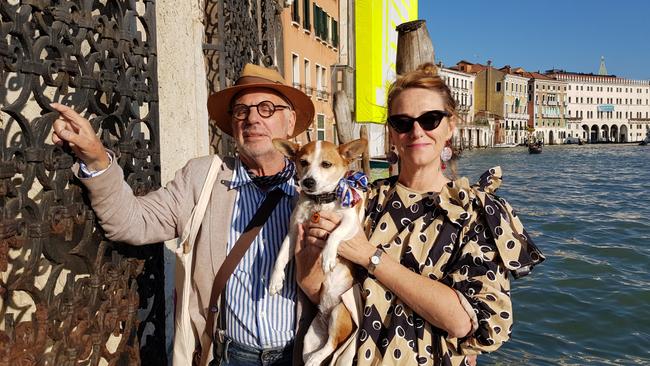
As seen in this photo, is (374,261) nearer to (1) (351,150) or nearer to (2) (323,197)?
(2) (323,197)

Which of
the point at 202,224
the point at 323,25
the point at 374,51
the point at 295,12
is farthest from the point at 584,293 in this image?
the point at 323,25

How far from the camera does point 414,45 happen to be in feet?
19.0

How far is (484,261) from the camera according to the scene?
1.96 m

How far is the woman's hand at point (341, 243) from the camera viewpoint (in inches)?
79.8

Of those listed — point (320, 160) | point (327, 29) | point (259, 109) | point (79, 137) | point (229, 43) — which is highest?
point (327, 29)

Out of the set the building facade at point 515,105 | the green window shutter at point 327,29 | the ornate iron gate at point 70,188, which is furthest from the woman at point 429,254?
the building facade at point 515,105

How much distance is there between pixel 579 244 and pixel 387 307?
9581 mm

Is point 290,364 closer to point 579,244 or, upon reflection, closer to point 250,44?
point 250,44

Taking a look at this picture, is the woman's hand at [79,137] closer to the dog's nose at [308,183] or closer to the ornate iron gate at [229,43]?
the dog's nose at [308,183]

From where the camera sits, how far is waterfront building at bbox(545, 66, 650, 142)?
9925cm

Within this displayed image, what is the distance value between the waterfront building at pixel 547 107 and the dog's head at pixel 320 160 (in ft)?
307

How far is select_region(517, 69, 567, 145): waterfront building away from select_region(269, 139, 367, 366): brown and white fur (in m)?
93.8

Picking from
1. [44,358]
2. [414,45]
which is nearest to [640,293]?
[414,45]

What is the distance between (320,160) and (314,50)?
2083cm
